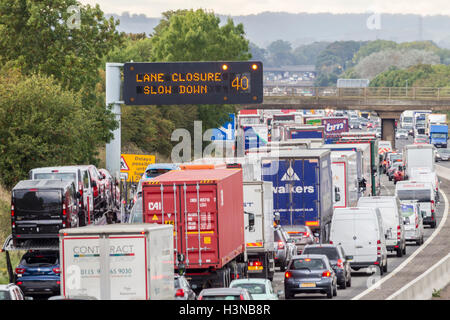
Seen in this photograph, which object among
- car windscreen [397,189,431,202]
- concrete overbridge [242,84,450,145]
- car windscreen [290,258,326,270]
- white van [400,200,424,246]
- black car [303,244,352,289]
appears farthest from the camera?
concrete overbridge [242,84,450,145]

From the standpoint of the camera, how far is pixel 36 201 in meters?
30.6

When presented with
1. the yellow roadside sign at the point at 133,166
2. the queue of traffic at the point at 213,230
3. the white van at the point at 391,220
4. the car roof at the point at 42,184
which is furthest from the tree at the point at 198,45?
the car roof at the point at 42,184

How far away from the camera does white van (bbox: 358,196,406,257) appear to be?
42250mm

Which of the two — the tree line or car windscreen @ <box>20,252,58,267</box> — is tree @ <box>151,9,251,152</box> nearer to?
the tree line

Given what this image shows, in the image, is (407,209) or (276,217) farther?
(407,209)

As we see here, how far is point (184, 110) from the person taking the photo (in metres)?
81.0

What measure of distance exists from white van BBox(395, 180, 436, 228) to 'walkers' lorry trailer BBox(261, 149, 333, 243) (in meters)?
18.9

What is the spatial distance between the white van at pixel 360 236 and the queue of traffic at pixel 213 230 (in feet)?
0.11

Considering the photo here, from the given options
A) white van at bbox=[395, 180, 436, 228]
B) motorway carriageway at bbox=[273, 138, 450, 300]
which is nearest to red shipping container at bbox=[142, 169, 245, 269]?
motorway carriageway at bbox=[273, 138, 450, 300]

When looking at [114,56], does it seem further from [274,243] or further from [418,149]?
[274,243]

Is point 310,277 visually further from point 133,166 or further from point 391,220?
point 133,166

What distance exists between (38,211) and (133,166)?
16393 mm

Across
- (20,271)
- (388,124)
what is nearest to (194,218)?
(20,271)

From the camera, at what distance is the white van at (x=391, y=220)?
4225cm
